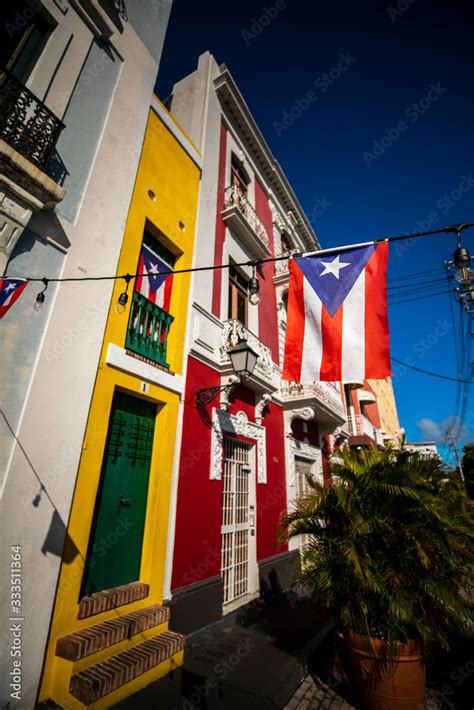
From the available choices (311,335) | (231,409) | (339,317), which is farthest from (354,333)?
(231,409)

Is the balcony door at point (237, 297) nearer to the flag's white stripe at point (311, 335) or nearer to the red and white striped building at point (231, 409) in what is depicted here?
the red and white striped building at point (231, 409)

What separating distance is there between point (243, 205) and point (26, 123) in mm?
6296

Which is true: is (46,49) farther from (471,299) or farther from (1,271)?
(471,299)

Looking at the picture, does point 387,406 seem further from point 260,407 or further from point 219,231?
point 219,231

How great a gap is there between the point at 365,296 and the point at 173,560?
487 centimetres

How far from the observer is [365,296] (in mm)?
4312

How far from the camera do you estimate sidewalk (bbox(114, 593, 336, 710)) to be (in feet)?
11.4

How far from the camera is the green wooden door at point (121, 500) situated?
13.9 ft

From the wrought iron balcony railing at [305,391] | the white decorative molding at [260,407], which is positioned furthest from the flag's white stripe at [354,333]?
the wrought iron balcony railing at [305,391]

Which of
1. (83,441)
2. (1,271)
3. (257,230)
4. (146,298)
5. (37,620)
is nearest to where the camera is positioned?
(37,620)

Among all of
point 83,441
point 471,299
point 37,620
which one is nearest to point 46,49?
point 83,441

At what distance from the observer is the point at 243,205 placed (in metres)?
9.52

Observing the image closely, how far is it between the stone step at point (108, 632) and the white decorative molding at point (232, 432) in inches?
87.4

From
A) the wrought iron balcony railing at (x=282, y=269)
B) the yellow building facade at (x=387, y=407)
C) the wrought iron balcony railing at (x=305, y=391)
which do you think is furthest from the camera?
the yellow building facade at (x=387, y=407)
